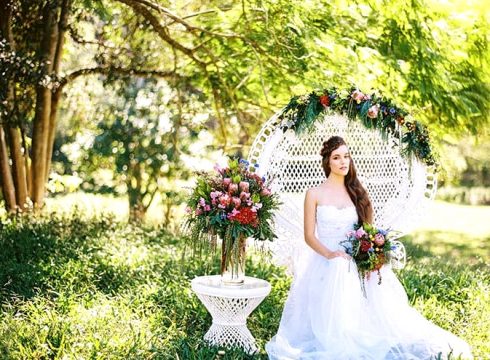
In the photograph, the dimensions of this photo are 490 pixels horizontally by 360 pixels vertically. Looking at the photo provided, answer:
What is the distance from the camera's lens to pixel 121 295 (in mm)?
6602

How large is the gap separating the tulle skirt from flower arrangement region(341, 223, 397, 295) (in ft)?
0.31

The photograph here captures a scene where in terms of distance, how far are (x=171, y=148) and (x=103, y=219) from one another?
2050 mm

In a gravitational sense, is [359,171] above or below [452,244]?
above

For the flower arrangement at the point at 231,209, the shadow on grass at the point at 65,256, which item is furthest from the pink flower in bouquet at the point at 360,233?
the shadow on grass at the point at 65,256

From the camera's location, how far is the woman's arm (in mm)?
5363

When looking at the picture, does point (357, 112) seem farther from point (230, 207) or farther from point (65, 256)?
point (65, 256)

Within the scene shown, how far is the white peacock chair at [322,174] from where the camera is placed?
234 inches

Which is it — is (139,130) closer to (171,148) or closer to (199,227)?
(171,148)

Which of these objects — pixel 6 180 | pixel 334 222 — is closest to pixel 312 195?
pixel 334 222

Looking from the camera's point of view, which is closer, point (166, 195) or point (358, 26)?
point (358, 26)

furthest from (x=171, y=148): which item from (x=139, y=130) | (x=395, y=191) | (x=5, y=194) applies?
(x=395, y=191)

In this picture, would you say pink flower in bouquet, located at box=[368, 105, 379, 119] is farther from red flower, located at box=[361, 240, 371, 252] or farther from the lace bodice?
red flower, located at box=[361, 240, 371, 252]

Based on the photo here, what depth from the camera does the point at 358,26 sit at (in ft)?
26.0

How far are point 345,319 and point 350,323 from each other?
2.0 inches
